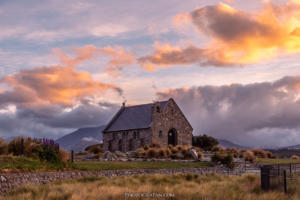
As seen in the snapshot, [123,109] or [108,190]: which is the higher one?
[123,109]

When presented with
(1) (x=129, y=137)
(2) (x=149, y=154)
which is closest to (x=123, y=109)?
(1) (x=129, y=137)

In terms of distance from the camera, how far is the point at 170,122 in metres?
55.2

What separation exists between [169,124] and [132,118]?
609 cm

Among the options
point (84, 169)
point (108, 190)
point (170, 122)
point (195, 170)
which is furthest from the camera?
point (170, 122)

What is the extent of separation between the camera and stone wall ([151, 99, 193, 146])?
5322 centimetres

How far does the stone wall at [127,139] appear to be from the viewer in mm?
53219

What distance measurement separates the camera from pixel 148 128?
5259 centimetres

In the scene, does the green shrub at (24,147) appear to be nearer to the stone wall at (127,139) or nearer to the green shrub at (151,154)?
the green shrub at (151,154)

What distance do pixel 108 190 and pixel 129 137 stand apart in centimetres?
3800

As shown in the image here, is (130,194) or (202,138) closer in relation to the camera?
(130,194)

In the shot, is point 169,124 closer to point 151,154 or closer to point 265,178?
point 151,154

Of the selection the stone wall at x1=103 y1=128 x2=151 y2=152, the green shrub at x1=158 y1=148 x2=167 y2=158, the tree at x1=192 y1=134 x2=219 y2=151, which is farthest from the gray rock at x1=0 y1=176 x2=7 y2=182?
the tree at x1=192 y1=134 x2=219 y2=151

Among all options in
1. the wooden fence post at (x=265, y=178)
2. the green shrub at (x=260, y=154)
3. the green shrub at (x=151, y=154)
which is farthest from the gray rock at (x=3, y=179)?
the green shrub at (x=260, y=154)

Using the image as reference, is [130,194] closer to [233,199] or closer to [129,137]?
[233,199]
